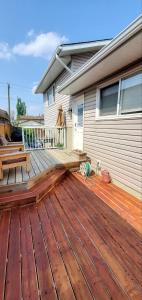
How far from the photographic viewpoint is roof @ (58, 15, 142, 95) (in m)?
1.89

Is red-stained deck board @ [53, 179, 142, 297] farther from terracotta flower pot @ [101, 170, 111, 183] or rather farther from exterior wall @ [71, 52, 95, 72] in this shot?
exterior wall @ [71, 52, 95, 72]

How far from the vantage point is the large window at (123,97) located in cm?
273

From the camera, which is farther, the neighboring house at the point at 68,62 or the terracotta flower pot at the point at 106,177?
the neighboring house at the point at 68,62

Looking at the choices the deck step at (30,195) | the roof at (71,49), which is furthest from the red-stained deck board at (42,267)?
the roof at (71,49)

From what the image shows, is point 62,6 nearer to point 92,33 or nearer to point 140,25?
point 92,33

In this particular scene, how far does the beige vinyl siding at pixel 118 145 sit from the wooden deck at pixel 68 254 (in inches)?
35.1

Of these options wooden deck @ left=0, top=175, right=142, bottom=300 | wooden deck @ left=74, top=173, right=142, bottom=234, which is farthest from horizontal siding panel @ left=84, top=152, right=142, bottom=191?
wooden deck @ left=0, top=175, right=142, bottom=300

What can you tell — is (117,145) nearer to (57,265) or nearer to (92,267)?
(92,267)

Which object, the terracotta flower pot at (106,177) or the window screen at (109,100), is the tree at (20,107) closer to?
the window screen at (109,100)

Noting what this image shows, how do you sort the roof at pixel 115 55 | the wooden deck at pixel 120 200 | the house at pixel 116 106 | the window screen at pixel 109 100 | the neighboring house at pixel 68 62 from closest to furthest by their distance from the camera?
the roof at pixel 115 55, the wooden deck at pixel 120 200, the house at pixel 116 106, the window screen at pixel 109 100, the neighboring house at pixel 68 62

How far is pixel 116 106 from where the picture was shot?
3289 mm

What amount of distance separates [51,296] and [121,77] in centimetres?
353

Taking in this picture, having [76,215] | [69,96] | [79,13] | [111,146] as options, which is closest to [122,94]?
[111,146]

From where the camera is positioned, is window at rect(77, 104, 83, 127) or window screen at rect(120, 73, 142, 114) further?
window at rect(77, 104, 83, 127)
